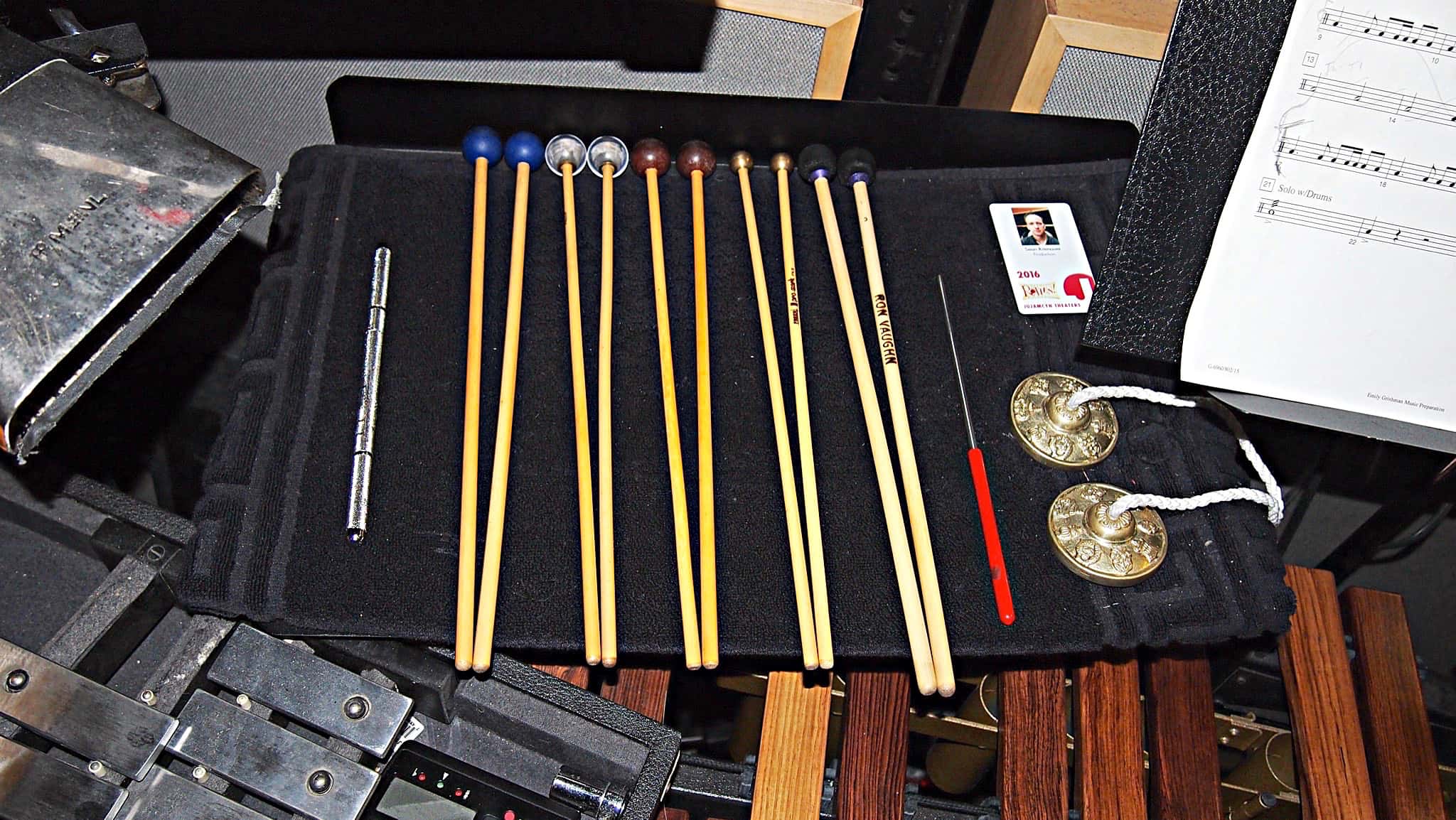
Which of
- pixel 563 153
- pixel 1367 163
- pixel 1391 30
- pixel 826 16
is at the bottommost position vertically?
pixel 563 153

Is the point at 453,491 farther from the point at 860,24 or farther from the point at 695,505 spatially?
the point at 860,24

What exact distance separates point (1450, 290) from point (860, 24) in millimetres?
877

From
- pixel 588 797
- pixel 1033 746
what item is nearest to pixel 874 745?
pixel 1033 746

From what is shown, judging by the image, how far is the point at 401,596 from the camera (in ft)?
3.26

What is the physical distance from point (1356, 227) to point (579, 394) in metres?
0.79

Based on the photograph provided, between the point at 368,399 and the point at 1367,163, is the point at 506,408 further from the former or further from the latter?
the point at 1367,163

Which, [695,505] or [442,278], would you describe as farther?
[442,278]

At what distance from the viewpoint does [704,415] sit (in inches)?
43.4

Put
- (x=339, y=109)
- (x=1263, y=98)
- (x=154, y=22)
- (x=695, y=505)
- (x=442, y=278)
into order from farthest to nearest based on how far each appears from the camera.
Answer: (x=154, y=22), (x=339, y=109), (x=442, y=278), (x=695, y=505), (x=1263, y=98)

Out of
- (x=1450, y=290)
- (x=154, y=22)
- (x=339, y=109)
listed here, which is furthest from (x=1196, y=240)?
(x=154, y=22)

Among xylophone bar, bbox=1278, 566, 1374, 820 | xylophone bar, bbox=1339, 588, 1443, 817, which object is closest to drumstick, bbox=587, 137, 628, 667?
xylophone bar, bbox=1278, 566, 1374, 820

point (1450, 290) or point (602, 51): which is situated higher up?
point (1450, 290)

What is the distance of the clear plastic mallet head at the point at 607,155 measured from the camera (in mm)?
1303

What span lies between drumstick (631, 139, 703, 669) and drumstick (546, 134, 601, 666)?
80 mm
